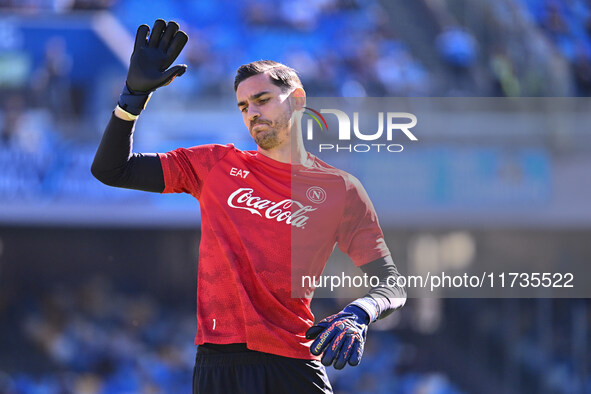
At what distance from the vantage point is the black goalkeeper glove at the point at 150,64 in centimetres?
267

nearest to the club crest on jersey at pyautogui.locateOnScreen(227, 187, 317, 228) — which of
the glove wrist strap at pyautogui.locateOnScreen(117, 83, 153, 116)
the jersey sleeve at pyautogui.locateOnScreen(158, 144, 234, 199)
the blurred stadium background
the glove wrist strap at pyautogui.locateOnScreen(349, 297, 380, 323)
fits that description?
the jersey sleeve at pyautogui.locateOnScreen(158, 144, 234, 199)

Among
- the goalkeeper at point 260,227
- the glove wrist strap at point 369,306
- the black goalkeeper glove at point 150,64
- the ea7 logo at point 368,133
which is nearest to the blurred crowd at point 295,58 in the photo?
the ea7 logo at point 368,133

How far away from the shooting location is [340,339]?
8.25 ft

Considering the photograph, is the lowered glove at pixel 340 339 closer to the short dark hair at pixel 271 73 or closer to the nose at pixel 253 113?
the nose at pixel 253 113

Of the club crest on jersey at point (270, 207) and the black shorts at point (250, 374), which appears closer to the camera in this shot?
the black shorts at point (250, 374)

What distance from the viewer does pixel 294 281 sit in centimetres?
276

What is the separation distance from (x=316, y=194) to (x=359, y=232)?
8.1 inches

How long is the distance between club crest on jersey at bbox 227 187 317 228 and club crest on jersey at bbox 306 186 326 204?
0.06 m

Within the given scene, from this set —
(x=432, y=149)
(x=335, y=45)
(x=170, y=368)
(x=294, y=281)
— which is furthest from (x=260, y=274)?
(x=335, y=45)

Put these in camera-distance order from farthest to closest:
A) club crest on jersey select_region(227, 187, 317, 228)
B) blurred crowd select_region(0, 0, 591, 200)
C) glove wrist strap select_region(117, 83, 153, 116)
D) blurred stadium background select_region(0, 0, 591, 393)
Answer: blurred crowd select_region(0, 0, 591, 200) → blurred stadium background select_region(0, 0, 591, 393) → club crest on jersey select_region(227, 187, 317, 228) → glove wrist strap select_region(117, 83, 153, 116)

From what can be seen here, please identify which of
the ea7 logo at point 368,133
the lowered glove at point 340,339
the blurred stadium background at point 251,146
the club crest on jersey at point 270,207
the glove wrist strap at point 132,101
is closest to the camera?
the lowered glove at point 340,339

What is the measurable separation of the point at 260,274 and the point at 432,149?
674cm

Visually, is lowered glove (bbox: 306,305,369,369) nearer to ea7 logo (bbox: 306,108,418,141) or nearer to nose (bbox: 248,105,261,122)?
nose (bbox: 248,105,261,122)

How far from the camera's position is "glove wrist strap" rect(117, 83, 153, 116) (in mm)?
2668
